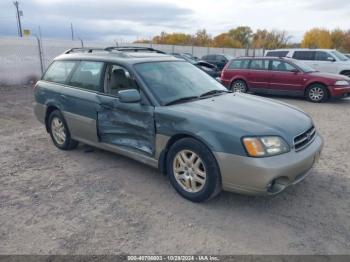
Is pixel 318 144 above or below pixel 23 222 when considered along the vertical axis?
above

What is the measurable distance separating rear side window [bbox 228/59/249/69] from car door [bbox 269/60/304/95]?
1014mm

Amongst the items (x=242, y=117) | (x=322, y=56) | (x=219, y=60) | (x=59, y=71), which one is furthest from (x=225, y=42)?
(x=242, y=117)

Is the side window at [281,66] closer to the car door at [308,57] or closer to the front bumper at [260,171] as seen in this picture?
the car door at [308,57]

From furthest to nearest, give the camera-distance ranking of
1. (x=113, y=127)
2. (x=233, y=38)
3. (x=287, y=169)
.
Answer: (x=233, y=38)
(x=113, y=127)
(x=287, y=169)

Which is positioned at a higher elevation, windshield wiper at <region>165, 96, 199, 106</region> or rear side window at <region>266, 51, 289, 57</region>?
rear side window at <region>266, 51, 289, 57</region>

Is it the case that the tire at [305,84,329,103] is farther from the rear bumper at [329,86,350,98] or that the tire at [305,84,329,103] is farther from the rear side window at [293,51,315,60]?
the rear side window at [293,51,315,60]

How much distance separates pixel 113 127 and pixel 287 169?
2324mm

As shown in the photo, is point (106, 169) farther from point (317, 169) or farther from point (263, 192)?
point (317, 169)

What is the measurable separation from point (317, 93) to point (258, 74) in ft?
6.98

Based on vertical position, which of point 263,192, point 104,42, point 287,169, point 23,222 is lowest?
point 23,222

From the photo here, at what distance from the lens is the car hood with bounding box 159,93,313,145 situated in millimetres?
3188

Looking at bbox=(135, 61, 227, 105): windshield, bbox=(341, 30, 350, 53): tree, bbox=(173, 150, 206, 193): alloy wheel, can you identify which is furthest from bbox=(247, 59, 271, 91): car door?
bbox=(341, 30, 350, 53): tree

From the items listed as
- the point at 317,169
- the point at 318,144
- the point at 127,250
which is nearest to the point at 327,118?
the point at 317,169

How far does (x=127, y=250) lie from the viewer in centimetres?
275
